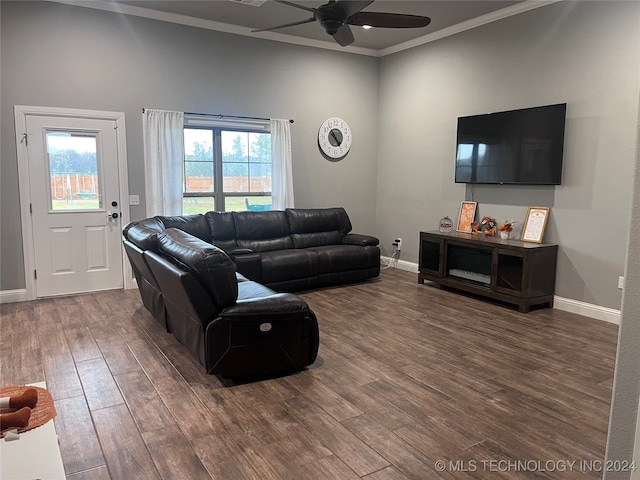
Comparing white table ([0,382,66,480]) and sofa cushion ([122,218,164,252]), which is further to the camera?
sofa cushion ([122,218,164,252])

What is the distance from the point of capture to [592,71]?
446cm

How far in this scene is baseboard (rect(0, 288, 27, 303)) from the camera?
4914 millimetres

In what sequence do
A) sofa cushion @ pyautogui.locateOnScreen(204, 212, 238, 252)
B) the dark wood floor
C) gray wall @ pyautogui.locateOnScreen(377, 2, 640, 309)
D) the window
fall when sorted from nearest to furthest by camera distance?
the dark wood floor
gray wall @ pyautogui.locateOnScreen(377, 2, 640, 309)
sofa cushion @ pyautogui.locateOnScreen(204, 212, 238, 252)
the window

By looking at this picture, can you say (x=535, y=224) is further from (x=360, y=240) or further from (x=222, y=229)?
(x=222, y=229)

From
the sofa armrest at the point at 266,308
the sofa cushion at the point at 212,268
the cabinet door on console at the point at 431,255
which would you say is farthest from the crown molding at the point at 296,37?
the sofa armrest at the point at 266,308

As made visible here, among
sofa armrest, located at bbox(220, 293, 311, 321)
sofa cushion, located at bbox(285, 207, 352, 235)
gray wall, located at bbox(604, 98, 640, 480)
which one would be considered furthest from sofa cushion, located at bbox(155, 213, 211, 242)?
gray wall, located at bbox(604, 98, 640, 480)

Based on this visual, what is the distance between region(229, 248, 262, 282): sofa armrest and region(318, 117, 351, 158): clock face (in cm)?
242

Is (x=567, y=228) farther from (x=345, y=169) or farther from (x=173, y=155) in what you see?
(x=173, y=155)

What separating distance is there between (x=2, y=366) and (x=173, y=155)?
3.09 m

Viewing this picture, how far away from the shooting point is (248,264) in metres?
5.09

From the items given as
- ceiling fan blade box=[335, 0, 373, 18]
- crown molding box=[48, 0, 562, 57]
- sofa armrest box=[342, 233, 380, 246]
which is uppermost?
crown molding box=[48, 0, 562, 57]

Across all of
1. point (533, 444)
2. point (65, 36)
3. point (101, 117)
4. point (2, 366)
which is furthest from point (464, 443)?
point (65, 36)

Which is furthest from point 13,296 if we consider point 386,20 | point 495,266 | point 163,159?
point 495,266

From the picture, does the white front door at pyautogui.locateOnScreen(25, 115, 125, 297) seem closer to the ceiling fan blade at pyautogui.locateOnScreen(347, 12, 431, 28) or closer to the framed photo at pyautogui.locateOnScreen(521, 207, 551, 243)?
the ceiling fan blade at pyautogui.locateOnScreen(347, 12, 431, 28)
